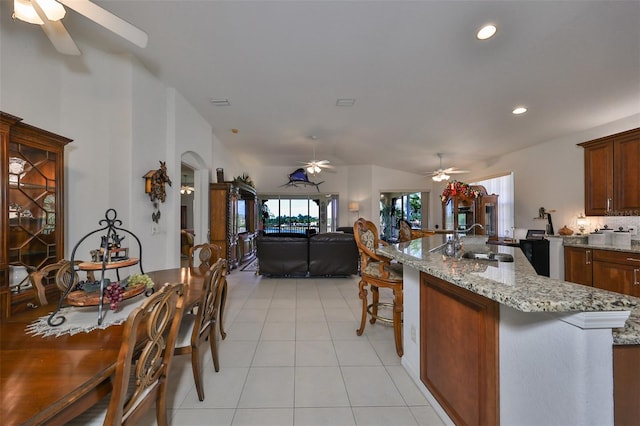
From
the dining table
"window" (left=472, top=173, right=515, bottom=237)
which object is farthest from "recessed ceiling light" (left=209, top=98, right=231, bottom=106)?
"window" (left=472, top=173, right=515, bottom=237)

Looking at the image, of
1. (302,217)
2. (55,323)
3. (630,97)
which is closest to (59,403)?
(55,323)

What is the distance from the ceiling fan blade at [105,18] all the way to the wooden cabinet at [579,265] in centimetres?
539

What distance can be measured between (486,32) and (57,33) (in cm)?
A: 347

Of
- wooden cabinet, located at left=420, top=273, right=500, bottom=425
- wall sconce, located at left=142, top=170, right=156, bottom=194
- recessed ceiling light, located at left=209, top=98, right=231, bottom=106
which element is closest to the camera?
wooden cabinet, located at left=420, top=273, right=500, bottom=425

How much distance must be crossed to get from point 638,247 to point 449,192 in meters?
2.52

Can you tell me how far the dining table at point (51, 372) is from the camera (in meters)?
0.74

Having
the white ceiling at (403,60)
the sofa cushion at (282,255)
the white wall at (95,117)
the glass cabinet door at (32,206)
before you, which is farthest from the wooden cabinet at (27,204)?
the sofa cushion at (282,255)

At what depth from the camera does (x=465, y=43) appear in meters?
2.43

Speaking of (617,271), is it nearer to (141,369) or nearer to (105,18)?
(141,369)

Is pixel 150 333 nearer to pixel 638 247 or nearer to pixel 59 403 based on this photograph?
pixel 59 403

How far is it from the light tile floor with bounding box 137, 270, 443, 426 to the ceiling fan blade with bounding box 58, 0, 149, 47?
2.54 m

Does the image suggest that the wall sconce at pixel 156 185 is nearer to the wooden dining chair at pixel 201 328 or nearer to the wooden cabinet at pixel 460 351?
the wooden dining chair at pixel 201 328

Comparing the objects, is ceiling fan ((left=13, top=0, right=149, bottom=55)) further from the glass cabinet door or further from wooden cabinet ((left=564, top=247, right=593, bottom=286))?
wooden cabinet ((left=564, top=247, right=593, bottom=286))

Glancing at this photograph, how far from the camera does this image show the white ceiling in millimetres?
2152
